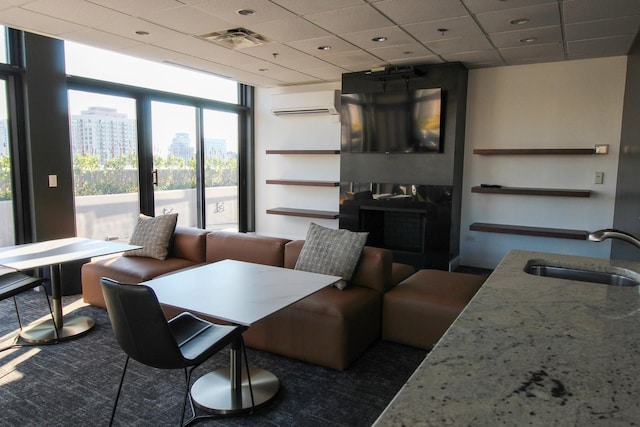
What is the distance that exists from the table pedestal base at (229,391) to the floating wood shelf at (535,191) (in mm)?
3624

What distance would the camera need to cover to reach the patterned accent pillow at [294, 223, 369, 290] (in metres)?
3.16

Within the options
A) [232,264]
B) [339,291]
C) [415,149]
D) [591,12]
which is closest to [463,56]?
[415,149]

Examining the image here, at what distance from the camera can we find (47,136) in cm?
423

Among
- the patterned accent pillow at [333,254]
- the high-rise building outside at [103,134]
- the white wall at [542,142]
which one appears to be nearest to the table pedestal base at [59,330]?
the patterned accent pillow at [333,254]

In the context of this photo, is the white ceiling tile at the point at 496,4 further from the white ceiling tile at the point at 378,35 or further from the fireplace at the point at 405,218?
the fireplace at the point at 405,218

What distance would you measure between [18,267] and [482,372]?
290 cm

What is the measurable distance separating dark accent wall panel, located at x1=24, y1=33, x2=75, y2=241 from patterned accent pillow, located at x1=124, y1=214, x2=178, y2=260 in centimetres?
87

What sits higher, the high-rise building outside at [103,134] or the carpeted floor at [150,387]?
the high-rise building outside at [103,134]

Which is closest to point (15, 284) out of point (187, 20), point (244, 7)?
point (187, 20)

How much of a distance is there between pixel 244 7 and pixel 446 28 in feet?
5.63

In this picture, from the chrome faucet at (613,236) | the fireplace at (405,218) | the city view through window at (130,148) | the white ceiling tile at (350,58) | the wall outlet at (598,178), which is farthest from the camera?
the fireplace at (405,218)

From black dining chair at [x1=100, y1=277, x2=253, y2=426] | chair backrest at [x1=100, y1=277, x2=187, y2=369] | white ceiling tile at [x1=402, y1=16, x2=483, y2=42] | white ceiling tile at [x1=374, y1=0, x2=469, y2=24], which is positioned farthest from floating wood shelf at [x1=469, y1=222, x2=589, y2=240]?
chair backrest at [x1=100, y1=277, x2=187, y2=369]

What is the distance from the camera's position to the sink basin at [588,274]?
6.07ft

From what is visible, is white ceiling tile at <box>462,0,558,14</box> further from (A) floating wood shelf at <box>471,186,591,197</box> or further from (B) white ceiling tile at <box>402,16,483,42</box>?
(A) floating wood shelf at <box>471,186,591,197</box>
